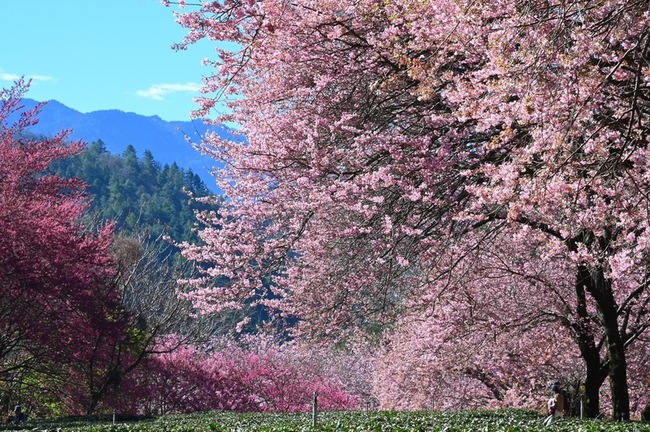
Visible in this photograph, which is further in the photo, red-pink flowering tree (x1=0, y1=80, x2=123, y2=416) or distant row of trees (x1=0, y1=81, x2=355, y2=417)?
distant row of trees (x1=0, y1=81, x2=355, y2=417)

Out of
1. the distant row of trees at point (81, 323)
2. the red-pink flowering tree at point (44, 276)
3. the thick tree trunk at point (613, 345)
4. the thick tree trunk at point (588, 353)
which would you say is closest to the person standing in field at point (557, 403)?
the thick tree trunk at point (588, 353)

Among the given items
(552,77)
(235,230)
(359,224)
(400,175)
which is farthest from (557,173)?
(235,230)

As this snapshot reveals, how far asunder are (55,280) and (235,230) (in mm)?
5075

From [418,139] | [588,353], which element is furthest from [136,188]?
[418,139]

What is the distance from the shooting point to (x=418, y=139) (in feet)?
29.5

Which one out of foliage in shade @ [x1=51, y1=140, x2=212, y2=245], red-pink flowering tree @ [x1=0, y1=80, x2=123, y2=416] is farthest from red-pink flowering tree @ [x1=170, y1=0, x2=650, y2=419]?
foliage in shade @ [x1=51, y1=140, x2=212, y2=245]

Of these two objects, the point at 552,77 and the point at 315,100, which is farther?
the point at 315,100

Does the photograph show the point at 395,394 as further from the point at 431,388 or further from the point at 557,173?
the point at 557,173

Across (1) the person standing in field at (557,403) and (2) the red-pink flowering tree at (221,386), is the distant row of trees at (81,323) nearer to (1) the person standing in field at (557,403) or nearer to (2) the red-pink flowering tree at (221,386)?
(2) the red-pink flowering tree at (221,386)

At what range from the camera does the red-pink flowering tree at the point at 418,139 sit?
6.33 meters

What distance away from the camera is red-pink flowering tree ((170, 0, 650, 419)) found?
6.33 m

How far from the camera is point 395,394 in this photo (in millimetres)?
25500

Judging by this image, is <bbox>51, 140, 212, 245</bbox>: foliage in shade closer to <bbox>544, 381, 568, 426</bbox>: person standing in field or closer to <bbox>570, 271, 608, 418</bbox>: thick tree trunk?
<bbox>570, 271, 608, 418</bbox>: thick tree trunk

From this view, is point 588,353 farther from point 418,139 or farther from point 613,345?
point 418,139
